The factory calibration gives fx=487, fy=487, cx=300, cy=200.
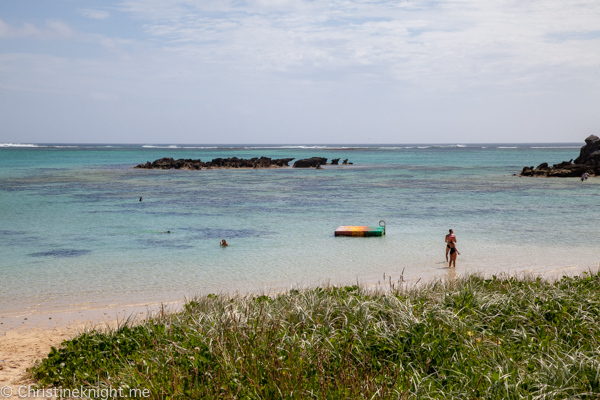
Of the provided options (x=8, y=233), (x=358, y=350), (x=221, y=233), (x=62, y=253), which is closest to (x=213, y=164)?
(x=8, y=233)

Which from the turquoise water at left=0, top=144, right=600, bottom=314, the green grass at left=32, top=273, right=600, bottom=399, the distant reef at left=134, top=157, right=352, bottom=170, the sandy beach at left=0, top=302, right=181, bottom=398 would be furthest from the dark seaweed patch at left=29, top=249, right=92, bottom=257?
the distant reef at left=134, top=157, right=352, bottom=170

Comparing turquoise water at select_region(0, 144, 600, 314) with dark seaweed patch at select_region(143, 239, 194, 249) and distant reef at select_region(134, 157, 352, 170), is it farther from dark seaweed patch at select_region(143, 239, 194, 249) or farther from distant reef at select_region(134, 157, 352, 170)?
distant reef at select_region(134, 157, 352, 170)

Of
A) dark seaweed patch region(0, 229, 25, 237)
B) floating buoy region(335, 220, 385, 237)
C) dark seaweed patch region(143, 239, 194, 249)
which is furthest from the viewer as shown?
dark seaweed patch region(0, 229, 25, 237)

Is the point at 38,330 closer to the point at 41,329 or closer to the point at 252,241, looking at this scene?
the point at 41,329

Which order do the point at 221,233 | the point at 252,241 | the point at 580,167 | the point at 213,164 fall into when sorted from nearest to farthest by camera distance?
1. the point at 252,241
2. the point at 221,233
3. the point at 580,167
4. the point at 213,164

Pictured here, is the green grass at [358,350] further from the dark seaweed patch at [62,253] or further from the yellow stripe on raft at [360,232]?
the yellow stripe on raft at [360,232]

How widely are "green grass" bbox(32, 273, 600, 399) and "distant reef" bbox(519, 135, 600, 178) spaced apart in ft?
174

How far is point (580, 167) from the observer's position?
55562 mm

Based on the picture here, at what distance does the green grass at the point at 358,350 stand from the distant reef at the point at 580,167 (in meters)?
53.1

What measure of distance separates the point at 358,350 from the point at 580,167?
193 feet

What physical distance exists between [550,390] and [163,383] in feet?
13.9

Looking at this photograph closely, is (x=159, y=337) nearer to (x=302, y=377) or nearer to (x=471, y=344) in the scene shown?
(x=302, y=377)

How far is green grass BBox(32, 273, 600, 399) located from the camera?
5340 mm

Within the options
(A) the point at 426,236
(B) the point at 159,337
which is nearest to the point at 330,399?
(B) the point at 159,337
